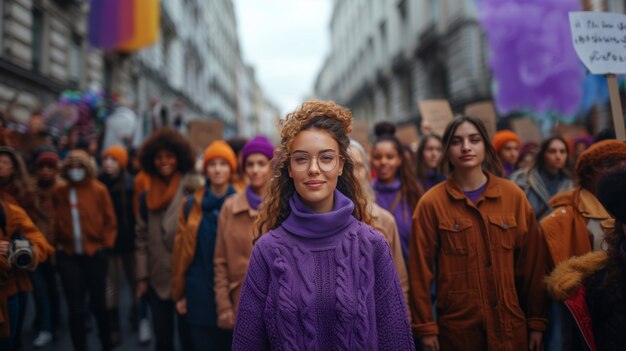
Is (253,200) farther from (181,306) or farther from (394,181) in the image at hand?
(394,181)

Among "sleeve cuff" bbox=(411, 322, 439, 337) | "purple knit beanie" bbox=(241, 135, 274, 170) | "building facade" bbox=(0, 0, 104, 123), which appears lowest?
"sleeve cuff" bbox=(411, 322, 439, 337)

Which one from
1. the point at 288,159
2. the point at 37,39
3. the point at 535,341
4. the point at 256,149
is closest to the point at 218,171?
the point at 256,149

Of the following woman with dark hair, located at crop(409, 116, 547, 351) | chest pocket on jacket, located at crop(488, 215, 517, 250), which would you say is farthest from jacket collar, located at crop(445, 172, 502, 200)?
chest pocket on jacket, located at crop(488, 215, 517, 250)

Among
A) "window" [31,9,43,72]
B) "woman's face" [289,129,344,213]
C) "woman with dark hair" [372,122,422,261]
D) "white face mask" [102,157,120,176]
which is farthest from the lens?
"window" [31,9,43,72]

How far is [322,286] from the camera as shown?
1.71 metres

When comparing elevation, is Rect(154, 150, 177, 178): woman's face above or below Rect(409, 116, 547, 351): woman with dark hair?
above

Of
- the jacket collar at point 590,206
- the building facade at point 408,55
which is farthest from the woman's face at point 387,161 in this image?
the building facade at point 408,55

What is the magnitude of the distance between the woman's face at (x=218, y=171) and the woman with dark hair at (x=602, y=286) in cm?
255

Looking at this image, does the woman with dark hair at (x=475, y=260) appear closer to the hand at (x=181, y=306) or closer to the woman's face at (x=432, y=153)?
the hand at (x=181, y=306)

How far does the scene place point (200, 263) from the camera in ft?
10.9

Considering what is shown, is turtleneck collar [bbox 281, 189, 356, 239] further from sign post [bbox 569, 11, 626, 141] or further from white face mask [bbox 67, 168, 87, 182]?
white face mask [bbox 67, 168, 87, 182]

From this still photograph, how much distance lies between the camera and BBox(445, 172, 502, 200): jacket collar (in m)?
2.46

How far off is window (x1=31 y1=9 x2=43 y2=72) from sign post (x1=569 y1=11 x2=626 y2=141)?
12.1 m

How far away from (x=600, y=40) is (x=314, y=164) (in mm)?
2517
